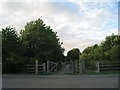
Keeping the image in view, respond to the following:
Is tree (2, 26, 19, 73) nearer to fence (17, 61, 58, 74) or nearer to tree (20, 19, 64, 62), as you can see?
fence (17, 61, 58, 74)

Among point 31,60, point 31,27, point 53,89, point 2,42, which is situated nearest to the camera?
point 53,89

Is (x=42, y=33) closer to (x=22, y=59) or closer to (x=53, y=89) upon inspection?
(x=22, y=59)

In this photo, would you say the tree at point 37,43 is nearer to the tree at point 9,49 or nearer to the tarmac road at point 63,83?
the tree at point 9,49

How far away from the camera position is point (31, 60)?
778 inches

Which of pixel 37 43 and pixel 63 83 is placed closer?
pixel 63 83

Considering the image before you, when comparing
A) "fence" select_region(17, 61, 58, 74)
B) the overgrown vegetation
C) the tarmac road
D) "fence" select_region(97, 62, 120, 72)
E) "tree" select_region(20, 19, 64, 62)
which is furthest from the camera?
"tree" select_region(20, 19, 64, 62)

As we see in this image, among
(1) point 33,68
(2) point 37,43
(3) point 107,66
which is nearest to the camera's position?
(1) point 33,68

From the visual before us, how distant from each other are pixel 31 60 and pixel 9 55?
8.07 feet

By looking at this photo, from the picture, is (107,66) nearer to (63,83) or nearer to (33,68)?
(33,68)

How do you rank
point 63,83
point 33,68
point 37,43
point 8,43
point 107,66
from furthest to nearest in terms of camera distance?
point 37,43 < point 107,66 < point 33,68 < point 8,43 < point 63,83

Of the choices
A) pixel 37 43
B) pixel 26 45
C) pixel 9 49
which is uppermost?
pixel 37 43

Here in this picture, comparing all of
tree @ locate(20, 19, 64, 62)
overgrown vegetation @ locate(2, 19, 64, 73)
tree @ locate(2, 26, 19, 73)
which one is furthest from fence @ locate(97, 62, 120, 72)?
tree @ locate(2, 26, 19, 73)

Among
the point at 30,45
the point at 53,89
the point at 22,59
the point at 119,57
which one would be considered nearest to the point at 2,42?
the point at 22,59

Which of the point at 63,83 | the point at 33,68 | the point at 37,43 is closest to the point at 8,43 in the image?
the point at 33,68
